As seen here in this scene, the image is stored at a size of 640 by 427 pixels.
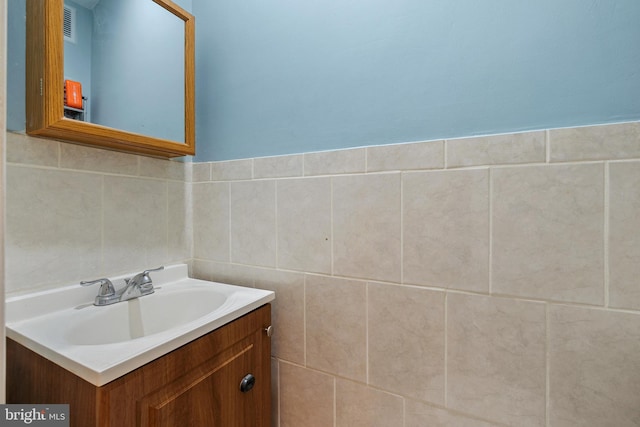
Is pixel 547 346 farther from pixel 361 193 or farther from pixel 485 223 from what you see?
pixel 361 193

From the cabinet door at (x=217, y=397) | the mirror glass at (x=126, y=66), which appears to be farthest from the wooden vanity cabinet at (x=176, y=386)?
the mirror glass at (x=126, y=66)

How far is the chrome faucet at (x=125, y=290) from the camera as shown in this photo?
83 centimetres

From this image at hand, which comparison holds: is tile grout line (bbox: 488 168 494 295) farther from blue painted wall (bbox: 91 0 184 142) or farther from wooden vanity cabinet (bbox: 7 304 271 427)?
blue painted wall (bbox: 91 0 184 142)

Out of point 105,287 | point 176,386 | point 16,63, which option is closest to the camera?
point 176,386

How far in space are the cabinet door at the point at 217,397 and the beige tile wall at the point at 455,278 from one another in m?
0.15

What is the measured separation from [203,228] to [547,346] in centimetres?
115

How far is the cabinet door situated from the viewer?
57cm

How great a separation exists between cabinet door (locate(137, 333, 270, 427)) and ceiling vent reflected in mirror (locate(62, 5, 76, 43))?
0.92m

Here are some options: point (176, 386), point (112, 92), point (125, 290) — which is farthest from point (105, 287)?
point (112, 92)

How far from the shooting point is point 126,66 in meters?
0.91

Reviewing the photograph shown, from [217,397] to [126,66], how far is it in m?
1.02

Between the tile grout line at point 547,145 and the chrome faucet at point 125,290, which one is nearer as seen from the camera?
the tile grout line at point 547,145

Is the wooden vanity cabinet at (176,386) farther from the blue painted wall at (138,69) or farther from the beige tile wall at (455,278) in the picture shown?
the blue painted wall at (138,69)

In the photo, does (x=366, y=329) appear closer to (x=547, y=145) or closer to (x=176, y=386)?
(x=176, y=386)
